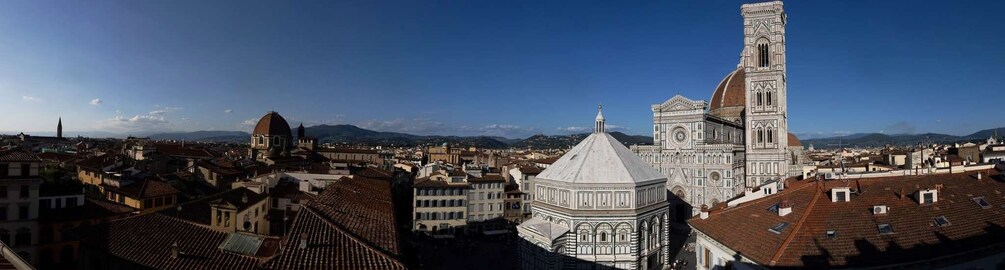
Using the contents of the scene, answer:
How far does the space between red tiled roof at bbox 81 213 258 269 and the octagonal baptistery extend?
19.1 metres

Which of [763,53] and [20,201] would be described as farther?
[763,53]

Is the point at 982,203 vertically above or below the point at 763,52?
below

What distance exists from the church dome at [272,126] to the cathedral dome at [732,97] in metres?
67.1

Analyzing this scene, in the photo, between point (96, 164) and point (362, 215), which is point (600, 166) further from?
point (96, 164)

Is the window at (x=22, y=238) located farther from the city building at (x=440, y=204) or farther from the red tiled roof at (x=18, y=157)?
the city building at (x=440, y=204)

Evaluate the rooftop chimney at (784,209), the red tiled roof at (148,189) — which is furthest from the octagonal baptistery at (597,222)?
the red tiled roof at (148,189)

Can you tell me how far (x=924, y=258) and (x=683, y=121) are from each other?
1470 inches

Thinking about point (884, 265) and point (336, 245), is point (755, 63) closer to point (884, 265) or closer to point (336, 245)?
point (884, 265)

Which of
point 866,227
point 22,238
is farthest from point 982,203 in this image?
point 22,238

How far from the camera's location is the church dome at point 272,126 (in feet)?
290

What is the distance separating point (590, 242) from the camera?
31.3m

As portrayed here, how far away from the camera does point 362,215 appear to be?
762 inches

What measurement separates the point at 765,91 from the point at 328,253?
175 ft

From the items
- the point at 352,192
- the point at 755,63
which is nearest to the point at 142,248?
the point at 352,192
